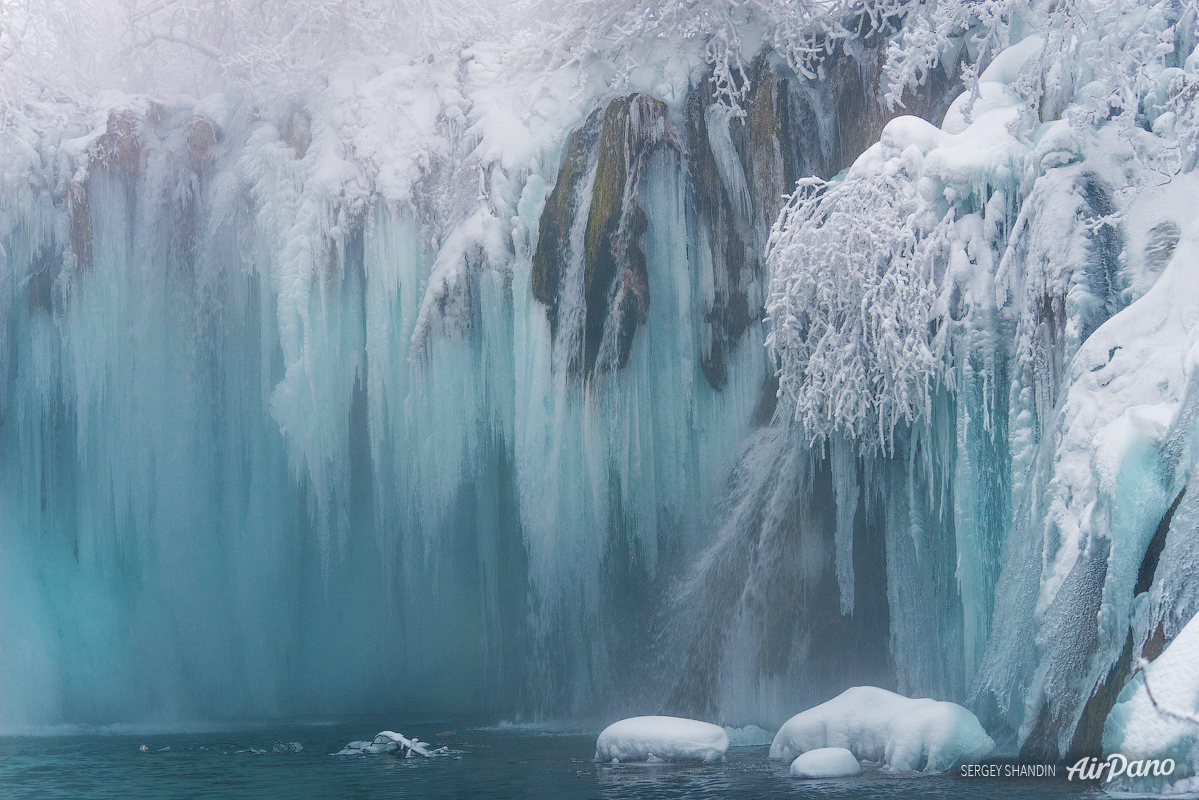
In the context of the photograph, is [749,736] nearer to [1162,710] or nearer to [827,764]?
[827,764]

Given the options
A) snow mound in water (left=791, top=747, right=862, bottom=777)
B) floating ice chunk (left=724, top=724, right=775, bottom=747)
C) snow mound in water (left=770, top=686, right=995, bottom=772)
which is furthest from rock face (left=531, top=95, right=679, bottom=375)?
snow mound in water (left=791, top=747, right=862, bottom=777)

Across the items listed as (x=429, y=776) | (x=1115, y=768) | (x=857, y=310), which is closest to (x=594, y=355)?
(x=857, y=310)

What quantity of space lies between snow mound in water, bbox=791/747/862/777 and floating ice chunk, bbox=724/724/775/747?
296 centimetres

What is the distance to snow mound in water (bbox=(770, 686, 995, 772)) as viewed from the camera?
826 centimetres

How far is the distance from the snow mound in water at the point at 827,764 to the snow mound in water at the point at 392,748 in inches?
152

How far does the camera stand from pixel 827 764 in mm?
8398

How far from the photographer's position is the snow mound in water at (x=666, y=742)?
9656mm

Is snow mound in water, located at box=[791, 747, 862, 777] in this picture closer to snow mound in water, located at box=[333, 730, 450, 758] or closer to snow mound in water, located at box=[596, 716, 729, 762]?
snow mound in water, located at box=[596, 716, 729, 762]

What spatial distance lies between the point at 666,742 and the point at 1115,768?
388cm

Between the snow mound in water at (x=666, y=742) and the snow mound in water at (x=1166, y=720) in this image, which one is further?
the snow mound in water at (x=666, y=742)

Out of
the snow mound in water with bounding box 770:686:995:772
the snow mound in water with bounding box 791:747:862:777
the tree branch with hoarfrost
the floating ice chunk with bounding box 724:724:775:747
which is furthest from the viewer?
the floating ice chunk with bounding box 724:724:775:747

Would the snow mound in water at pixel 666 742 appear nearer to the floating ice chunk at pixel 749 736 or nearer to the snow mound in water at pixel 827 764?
the snow mound in water at pixel 827 764

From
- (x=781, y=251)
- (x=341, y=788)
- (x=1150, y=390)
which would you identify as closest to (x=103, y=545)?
(x=341, y=788)

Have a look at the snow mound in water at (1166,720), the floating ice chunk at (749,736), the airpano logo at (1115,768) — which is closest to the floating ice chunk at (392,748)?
the floating ice chunk at (749,736)
